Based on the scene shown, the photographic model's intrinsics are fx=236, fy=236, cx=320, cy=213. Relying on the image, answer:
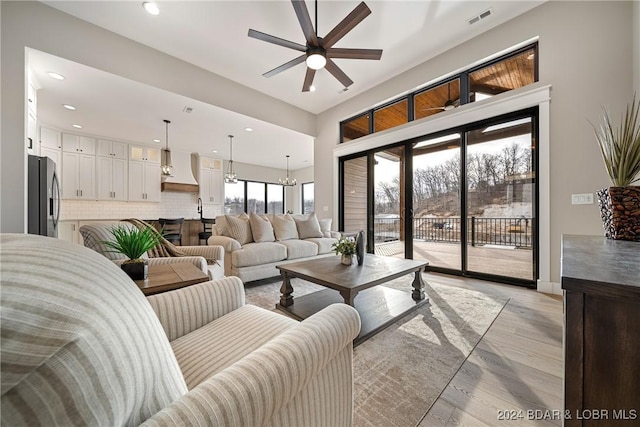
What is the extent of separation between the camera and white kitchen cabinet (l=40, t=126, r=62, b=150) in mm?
4636

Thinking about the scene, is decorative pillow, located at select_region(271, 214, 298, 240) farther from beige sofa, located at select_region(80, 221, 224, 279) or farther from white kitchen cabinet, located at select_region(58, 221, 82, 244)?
white kitchen cabinet, located at select_region(58, 221, 82, 244)

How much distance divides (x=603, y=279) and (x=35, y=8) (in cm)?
485

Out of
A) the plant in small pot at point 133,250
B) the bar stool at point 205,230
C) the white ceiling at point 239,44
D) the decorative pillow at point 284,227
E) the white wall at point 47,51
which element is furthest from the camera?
the bar stool at point 205,230

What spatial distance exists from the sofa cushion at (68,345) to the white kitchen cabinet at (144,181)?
679cm

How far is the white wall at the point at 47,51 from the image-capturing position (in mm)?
2439

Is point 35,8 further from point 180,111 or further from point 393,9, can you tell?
point 393,9

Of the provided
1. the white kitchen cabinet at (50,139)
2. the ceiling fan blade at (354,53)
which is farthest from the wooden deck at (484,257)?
the white kitchen cabinet at (50,139)

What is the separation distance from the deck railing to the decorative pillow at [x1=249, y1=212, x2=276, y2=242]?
232 centimetres

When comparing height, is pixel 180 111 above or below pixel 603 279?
above

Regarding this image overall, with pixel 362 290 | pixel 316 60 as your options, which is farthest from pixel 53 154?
pixel 362 290

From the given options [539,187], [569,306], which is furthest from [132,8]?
[539,187]

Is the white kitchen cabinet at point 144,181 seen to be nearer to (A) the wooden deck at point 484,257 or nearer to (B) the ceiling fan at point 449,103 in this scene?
(A) the wooden deck at point 484,257

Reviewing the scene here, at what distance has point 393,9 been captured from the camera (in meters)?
2.73

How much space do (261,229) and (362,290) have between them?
2.02m
